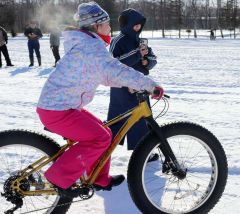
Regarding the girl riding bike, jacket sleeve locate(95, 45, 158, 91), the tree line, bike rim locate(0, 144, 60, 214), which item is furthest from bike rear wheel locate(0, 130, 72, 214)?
the tree line

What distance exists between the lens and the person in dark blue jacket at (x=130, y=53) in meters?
4.49

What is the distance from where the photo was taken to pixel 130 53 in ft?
14.6

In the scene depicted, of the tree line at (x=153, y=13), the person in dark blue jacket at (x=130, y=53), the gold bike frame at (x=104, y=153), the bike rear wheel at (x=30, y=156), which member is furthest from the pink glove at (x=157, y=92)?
the tree line at (x=153, y=13)

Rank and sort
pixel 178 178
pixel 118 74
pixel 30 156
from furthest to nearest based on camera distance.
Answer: pixel 30 156
pixel 178 178
pixel 118 74

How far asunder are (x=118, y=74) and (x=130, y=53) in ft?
5.22

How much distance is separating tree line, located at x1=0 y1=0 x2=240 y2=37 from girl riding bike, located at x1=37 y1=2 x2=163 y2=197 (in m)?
48.3

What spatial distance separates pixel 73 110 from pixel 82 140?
0.22 meters

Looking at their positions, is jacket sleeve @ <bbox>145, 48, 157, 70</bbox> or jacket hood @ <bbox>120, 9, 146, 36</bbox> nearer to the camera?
jacket hood @ <bbox>120, 9, 146, 36</bbox>

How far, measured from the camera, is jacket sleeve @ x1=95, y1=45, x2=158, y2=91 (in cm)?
291

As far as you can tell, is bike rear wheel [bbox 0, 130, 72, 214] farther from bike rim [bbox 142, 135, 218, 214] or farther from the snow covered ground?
bike rim [bbox 142, 135, 218, 214]

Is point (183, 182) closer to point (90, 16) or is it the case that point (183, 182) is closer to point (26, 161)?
point (26, 161)

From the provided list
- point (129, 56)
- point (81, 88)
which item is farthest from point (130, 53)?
point (81, 88)

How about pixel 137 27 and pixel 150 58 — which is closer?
pixel 137 27

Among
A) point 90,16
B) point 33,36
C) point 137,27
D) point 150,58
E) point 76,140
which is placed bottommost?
point 76,140
